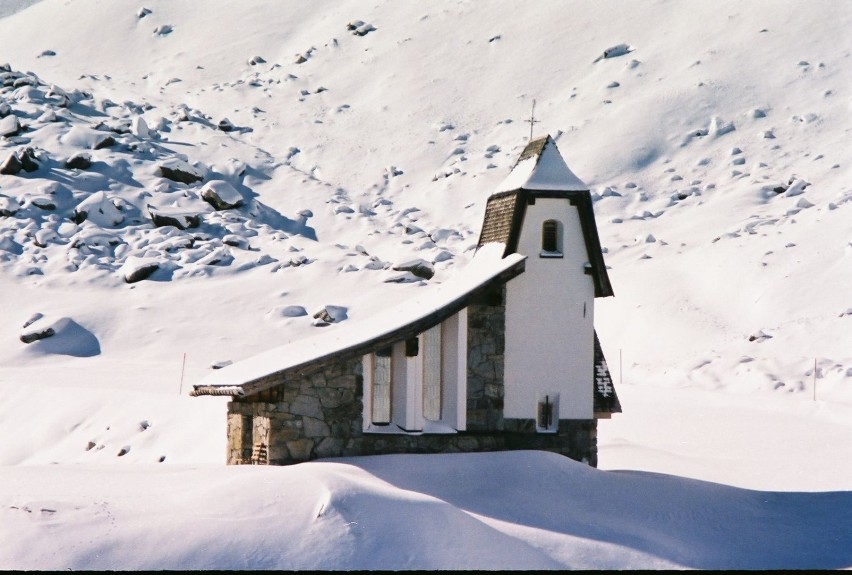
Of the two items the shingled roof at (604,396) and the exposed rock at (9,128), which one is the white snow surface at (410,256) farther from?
the shingled roof at (604,396)

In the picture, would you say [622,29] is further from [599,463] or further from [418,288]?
[599,463]

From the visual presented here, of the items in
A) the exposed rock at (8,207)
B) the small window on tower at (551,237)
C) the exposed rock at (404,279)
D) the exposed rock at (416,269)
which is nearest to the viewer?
the small window on tower at (551,237)

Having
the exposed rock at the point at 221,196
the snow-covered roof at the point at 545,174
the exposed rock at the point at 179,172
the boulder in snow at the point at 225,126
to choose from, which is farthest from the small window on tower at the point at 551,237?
the boulder in snow at the point at 225,126

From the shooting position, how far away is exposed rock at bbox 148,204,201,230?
52.9 m

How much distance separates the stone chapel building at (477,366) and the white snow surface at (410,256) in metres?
0.93

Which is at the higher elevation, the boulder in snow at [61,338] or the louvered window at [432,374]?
the boulder in snow at [61,338]

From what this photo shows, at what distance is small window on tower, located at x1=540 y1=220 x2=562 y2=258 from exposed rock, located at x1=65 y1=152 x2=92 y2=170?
39.7 metres

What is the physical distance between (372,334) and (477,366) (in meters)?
2.29

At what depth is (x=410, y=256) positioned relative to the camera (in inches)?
2024

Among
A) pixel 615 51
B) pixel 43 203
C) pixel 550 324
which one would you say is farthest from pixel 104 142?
pixel 550 324

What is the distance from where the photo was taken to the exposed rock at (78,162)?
57000mm

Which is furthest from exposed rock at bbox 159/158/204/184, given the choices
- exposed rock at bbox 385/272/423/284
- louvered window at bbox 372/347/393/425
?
louvered window at bbox 372/347/393/425

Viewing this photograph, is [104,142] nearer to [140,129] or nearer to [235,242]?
[140,129]

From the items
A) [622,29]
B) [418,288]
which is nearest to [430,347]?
[418,288]
